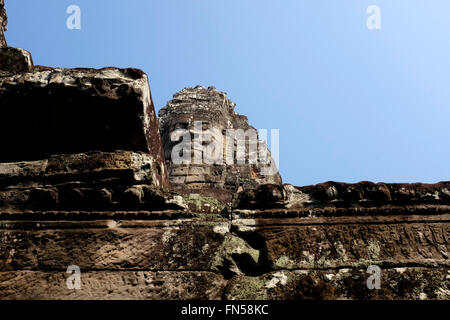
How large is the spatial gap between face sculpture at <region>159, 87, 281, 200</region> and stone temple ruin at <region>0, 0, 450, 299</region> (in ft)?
16.6

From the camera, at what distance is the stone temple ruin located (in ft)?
8.59

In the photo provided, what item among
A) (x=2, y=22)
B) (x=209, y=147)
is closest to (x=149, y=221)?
(x=2, y=22)

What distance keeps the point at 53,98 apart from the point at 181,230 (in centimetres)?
149

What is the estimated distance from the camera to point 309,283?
2582 millimetres

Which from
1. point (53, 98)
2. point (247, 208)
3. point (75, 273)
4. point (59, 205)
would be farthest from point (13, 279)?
point (247, 208)

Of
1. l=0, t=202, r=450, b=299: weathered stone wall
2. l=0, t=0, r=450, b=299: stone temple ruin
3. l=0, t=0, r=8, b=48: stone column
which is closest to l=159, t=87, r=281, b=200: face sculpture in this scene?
l=0, t=0, r=8, b=48: stone column

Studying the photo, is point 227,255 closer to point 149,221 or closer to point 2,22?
point 149,221

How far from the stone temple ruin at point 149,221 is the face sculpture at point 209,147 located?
16.6ft

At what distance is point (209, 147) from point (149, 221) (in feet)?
23.3

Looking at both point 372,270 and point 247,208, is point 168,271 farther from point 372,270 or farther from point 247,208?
point 372,270

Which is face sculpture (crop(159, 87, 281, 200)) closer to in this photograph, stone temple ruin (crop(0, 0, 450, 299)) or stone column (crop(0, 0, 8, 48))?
stone column (crop(0, 0, 8, 48))

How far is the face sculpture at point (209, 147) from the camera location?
30.5 ft

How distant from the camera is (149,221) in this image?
2988 mm

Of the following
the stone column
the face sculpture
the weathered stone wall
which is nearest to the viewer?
the weathered stone wall
